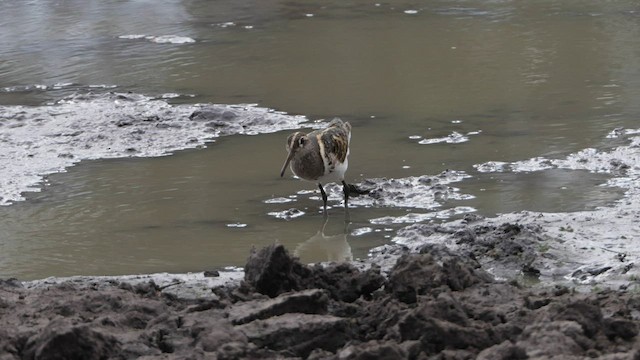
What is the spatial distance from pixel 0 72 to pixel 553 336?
39.0 ft

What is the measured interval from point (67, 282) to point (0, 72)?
865cm

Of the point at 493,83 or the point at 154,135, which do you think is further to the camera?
the point at 493,83

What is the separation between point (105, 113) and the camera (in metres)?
13.1

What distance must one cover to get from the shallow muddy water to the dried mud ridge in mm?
2112

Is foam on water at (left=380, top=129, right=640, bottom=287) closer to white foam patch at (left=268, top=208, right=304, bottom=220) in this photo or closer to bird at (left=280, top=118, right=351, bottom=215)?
bird at (left=280, top=118, right=351, bottom=215)

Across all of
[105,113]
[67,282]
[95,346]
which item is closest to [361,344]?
[95,346]

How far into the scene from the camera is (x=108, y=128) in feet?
41.4

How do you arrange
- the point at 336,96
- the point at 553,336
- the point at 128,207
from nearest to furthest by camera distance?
the point at 553,336 → the point at 128,207 → the point at 336,96

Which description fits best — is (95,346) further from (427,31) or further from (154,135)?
(427,31)

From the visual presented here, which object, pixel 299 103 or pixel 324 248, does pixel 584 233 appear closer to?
pixel 324 248

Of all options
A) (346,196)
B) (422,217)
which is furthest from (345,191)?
(422,217)

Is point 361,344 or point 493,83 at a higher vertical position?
point 361,344

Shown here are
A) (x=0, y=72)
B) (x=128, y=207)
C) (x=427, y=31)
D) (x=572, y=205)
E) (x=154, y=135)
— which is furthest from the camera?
(x=427, y=31)

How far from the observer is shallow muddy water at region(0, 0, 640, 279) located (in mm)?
9547
